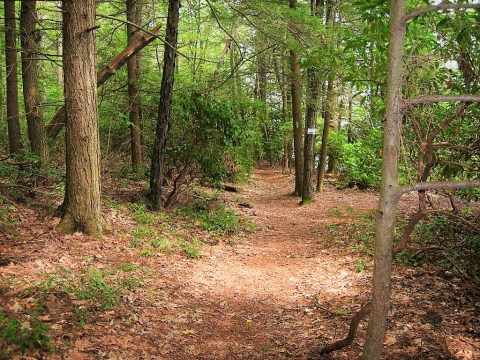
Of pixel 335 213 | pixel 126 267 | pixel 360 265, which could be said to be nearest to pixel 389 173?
pixel 360 265

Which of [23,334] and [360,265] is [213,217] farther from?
[23,334]

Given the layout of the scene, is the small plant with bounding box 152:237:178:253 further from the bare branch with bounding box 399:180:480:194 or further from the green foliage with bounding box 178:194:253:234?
the bare branch with bounding box 399:180:480:194

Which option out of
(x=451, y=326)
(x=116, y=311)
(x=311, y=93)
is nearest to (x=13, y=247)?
(x=116, y=311)

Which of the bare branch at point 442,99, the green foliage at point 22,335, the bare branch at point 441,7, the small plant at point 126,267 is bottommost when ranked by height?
the small plant at point 126,267

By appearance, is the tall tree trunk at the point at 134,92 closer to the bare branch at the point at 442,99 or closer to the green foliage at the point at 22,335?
the green foliage at the point at 22,335

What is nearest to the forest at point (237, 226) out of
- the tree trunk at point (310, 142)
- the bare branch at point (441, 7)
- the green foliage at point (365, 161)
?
the bare branch at point (441, 7)

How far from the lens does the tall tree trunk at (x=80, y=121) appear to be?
5863 mm

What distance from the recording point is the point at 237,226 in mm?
9289

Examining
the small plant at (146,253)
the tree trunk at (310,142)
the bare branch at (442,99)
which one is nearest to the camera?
the bare branch at (442,99)

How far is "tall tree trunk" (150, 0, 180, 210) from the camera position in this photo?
28.2 ft

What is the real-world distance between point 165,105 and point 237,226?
337cm

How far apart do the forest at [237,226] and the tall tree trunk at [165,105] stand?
0.05 meters

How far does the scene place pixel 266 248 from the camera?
8141 millimetres

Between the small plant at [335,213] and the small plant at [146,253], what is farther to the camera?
the small plant at [335,213]
